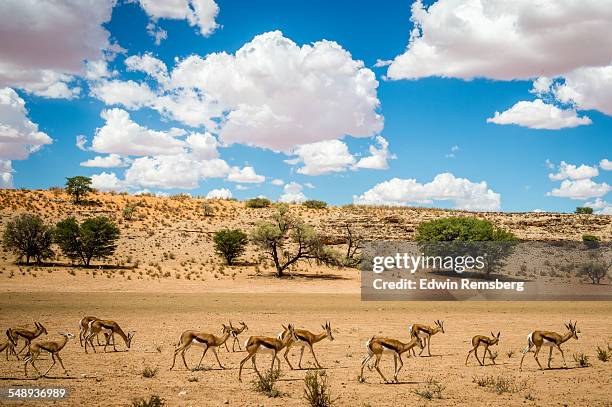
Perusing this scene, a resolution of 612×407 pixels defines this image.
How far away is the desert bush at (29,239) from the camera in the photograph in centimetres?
4581

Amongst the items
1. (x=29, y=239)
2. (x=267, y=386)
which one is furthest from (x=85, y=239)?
(x=267, y=386)

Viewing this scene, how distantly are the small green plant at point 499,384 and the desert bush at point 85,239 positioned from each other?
4146 cm

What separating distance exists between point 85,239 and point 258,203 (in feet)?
142

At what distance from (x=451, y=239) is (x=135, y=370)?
43.0m

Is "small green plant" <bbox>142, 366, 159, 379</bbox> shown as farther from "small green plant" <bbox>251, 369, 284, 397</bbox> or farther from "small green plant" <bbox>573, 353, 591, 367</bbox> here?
"small green plant" <bbox>573, 353, 591, 367</bbox>

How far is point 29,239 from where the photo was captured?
46.2 meters

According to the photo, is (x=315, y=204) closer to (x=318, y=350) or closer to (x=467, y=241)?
(x=467, y=241)

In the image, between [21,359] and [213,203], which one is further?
[213,203]

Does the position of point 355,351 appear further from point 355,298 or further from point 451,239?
point 451,239

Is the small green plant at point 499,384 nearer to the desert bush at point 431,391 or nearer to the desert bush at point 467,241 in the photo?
the desert bush at point 431,391

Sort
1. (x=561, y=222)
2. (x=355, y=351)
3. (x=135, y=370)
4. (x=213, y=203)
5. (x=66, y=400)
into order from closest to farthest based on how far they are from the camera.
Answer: (x=66, y=400) < (x=135, y=370) < (x=355, y=351) < (x=561, y=222) < (x=213, y=203)

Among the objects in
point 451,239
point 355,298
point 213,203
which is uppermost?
point 213,203

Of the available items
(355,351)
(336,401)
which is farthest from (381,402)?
(355,351)

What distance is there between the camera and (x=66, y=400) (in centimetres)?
1053
